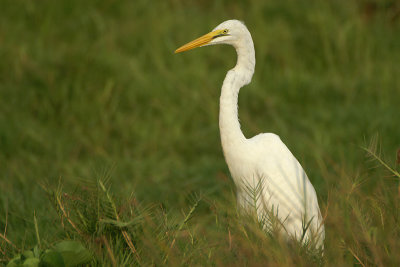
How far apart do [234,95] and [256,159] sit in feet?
1.07

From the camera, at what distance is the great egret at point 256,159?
2707mm

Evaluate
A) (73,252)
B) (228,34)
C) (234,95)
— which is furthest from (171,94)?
(73,252)

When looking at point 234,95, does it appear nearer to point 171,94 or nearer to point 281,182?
point 281,182

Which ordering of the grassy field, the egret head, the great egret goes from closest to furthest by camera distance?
the great egret
the egret head
the grassy field

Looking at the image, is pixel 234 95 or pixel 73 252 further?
pixel 234 95

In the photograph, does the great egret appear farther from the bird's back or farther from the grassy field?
the grassy field

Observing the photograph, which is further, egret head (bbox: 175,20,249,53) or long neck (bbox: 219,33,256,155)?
egret head (bbox: 175,20,249,53)

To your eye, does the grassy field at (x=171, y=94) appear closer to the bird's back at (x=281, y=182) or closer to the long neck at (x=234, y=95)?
the bird's back at (x=281, y=182)

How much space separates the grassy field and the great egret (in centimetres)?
36

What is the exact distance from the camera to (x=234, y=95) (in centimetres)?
272

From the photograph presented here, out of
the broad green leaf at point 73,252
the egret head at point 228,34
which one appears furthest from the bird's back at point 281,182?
the broad green leaf at point 73,252

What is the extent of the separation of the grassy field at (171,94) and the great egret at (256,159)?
0.36 meters

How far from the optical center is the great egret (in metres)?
2.71

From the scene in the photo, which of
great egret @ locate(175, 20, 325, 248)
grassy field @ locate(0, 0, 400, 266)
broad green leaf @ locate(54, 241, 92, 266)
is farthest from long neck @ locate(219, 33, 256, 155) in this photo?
broad green leaf @ locate(54, 241, 92, 266)
